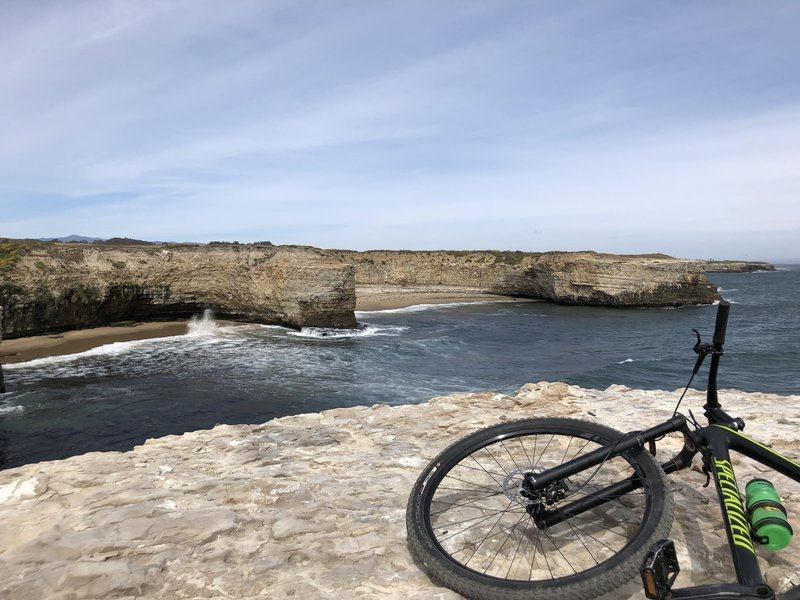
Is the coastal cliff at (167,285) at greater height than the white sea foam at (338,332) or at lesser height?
greater

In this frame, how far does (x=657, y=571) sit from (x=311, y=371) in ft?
74.6

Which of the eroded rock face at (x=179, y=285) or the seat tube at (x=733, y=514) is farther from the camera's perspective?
the eroded rock face at (x=179, y=285)

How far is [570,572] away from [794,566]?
54.1 inches

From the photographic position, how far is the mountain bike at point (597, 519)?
8.36 ft

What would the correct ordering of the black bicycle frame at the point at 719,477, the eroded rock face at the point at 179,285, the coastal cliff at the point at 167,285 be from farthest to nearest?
1. the eroded rock face at the point at 179,285
2. the coastal cliff at the point at 167,285
3. the black bicycle frame at the point at 719,477

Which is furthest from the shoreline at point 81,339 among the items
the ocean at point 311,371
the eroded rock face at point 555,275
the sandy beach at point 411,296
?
the eroded rock face at point 555,275

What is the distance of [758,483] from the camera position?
9.18ft

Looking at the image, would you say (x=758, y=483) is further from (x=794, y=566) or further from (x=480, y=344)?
(x=480, y=344)

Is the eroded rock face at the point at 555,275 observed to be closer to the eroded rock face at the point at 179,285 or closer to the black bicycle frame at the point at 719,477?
the eroded rock face at the point at 179,285

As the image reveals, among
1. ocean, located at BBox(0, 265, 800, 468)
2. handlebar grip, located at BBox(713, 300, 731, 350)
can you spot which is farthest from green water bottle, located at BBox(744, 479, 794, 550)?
ocean, located at BBox(0, 265, 800, 468)

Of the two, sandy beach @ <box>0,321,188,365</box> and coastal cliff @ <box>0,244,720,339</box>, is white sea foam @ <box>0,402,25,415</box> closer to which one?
sandy beach @ <box>0,321,188,365</box>

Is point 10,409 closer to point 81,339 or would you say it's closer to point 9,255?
point 81,339

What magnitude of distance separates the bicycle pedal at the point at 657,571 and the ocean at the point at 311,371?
51.5ft

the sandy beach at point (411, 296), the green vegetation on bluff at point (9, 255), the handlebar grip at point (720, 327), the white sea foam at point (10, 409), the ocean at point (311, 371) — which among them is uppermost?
the green vegetation on bluff at point (9, 255)
